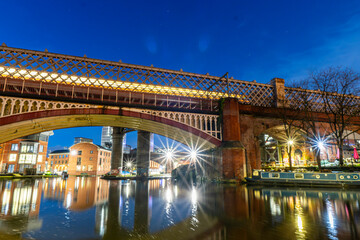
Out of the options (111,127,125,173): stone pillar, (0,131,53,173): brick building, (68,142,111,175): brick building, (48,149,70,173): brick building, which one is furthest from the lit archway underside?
(48,149,70,173): brick building

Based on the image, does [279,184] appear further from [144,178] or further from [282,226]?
[144,178]

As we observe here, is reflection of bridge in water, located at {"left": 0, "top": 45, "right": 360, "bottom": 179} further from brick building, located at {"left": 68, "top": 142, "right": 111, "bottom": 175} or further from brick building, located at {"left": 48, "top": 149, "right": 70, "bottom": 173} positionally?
brick building, located at {"left": 48, "top": 149, "right": 70, "bottom": 173}

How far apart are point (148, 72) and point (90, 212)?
28.7 metres

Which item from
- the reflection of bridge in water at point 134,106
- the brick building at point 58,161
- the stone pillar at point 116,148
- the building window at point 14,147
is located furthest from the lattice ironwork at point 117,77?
the brick building at point 58,161

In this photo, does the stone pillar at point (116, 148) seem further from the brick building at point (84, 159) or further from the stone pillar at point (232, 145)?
the stone pillar at point (232, 145)

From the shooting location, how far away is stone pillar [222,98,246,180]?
101 feet

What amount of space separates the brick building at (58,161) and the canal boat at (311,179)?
89.4 m

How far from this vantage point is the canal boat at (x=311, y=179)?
A: 2228 centimetres

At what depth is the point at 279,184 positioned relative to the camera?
25625mm

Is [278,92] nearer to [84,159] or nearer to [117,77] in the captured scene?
[117,77]

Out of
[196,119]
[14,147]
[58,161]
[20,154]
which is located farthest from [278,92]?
[58,161]

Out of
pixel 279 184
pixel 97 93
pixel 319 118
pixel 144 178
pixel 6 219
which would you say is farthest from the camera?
pixel 144 178

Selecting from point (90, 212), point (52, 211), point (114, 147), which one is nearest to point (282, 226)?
point (90, 212)

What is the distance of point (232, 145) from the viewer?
104 feet
